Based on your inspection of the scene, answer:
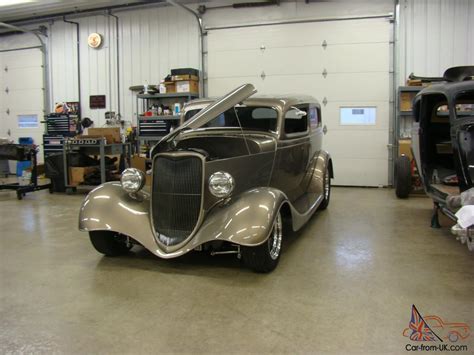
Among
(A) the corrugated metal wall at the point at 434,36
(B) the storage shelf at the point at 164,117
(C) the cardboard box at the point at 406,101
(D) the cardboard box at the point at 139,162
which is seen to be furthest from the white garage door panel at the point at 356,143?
(D) the cardboard box at the point at 139,162

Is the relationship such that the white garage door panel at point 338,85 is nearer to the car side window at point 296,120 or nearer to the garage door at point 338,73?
the garage door at point 338,73

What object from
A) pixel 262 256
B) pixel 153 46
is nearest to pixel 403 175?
pixel 262 256

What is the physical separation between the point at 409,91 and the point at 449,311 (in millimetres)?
5766

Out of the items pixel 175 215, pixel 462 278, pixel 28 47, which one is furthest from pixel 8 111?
pixel 462 278

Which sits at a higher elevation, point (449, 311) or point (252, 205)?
point (252, 205)

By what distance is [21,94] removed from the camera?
10.9 metres

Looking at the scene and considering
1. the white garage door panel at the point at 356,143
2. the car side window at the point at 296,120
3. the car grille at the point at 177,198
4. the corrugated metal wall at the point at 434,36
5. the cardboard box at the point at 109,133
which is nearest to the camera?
the car grille at the point at 177,198

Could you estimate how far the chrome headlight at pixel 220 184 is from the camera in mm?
3248

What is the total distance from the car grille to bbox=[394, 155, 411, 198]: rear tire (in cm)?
413

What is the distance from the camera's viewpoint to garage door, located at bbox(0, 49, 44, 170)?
420 inches

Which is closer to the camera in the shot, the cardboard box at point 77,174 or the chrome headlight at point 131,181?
the chrome headlight at point 131,181

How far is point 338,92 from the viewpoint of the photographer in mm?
8328

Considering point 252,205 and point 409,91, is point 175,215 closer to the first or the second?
point 252,205

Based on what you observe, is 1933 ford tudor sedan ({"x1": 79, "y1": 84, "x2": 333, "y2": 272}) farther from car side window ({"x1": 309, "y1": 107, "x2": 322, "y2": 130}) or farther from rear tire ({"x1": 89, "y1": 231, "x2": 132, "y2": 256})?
car side window ({"x1": 309, "y1": 107, "x2": 322, "y2": 130})
